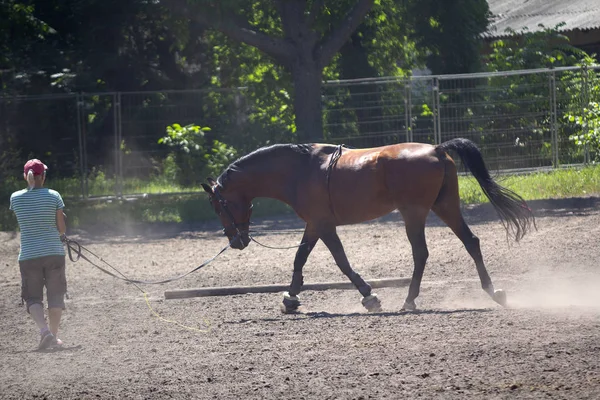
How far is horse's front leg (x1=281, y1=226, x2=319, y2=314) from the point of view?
9195mm

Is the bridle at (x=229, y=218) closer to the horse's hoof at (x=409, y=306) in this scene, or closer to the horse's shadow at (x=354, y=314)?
the horse's shadow at (x=354, y=314)

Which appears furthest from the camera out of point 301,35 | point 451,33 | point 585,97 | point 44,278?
point 451,33

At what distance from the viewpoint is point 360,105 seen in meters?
19.6

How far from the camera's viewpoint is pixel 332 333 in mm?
7680

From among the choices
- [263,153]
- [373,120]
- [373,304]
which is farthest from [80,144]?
[373,304]

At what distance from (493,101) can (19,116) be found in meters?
10.6

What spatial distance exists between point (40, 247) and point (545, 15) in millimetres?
28356

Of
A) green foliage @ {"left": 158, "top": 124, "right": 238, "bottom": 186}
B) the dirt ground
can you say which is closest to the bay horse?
the dirt ground

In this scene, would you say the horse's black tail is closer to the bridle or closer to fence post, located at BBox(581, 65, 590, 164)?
the bridle

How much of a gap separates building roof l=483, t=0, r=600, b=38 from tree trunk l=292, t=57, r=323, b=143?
11.1 meters

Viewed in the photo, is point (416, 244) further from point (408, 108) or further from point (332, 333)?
point (408, 108)

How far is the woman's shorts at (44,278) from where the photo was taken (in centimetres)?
794

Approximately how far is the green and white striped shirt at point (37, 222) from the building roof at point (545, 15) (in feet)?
74.4

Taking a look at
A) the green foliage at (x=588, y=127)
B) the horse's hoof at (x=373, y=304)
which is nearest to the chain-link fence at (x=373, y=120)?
the green foliage at (x=588, y=127)
